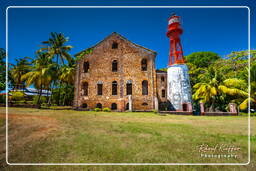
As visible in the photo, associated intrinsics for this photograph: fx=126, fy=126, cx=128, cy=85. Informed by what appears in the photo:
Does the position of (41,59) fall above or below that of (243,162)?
above

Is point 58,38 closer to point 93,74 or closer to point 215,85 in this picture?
point 93,74

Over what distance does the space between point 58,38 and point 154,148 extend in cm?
2212

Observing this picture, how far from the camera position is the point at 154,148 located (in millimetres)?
3303

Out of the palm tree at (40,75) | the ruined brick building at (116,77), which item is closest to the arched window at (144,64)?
the ruined brick building at (116,77)

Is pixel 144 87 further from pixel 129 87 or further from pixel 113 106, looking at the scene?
pixel 113 106

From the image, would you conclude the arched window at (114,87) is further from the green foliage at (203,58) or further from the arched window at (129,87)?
the green foliage at (203,58)

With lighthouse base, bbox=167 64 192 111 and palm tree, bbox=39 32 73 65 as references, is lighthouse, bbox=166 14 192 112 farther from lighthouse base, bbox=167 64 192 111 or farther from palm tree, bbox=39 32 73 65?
palm tree, bbox=39 32 73 65

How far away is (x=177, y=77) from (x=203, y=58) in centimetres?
1465

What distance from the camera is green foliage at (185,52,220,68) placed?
26781 millimetres

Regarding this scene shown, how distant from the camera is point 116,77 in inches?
707

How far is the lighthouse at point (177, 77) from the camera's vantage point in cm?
1656

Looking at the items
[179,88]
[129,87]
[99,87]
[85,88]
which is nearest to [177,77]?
[179,88]

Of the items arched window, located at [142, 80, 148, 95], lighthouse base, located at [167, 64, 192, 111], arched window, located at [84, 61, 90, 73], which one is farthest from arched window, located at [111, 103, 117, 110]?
lighthouse base, located at [167, 64, 192, 111]

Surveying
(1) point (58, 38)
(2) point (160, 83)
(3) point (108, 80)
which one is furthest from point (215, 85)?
(1) point (58, 38)
